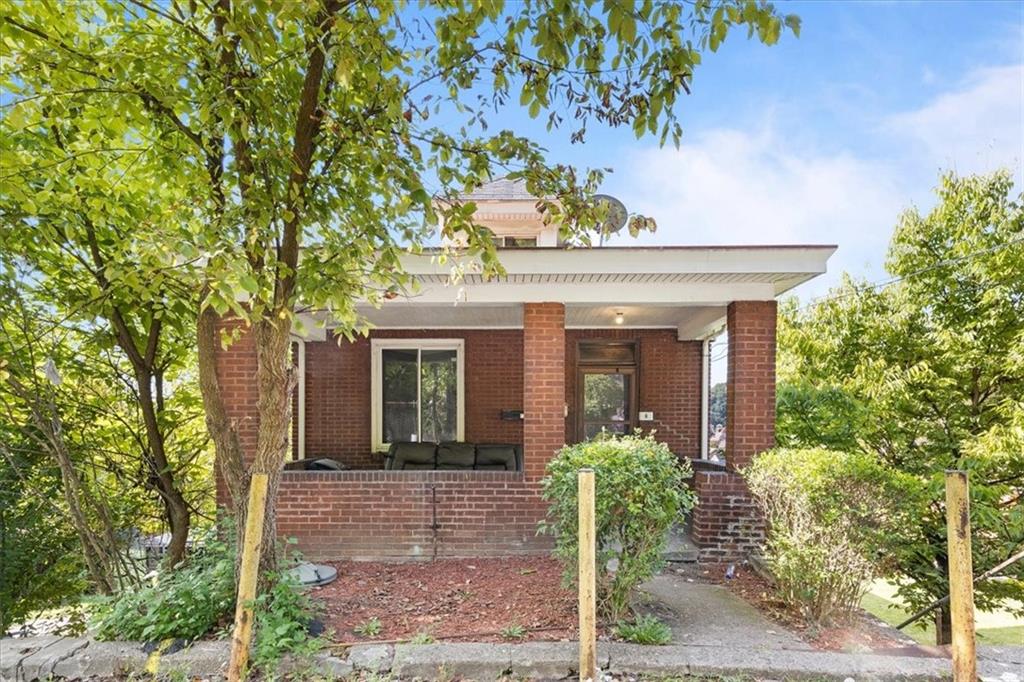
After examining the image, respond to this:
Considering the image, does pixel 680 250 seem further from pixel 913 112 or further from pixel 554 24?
pixel 913 112

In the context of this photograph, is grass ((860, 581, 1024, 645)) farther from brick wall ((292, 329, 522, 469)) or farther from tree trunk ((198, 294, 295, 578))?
tree trunk ((198, 294, 295, 578))

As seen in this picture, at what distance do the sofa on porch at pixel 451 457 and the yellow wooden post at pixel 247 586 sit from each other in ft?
16.0

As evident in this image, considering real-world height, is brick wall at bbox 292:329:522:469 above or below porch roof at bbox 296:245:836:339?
below

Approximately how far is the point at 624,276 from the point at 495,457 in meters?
3.97

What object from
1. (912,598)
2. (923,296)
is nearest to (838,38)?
(923,296)

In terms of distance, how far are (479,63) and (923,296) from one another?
8407 millimetres

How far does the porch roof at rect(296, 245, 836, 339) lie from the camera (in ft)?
15.6

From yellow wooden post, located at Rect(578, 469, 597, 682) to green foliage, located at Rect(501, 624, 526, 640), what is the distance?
67 cm

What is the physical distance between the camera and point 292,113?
3486 millimetres

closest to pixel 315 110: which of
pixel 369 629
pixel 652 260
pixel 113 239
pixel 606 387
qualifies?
pixel 113 239

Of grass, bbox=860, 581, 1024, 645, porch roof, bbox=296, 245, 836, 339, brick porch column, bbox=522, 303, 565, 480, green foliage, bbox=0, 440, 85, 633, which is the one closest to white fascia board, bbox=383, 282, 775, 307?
porch roof, bbox=296, 245, 836, 339

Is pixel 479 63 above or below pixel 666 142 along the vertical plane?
above

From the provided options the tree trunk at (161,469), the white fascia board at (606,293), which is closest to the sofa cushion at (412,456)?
the tree trunk at (161,469)

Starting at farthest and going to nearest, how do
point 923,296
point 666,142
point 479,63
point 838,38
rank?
point 923,296
point 838,38
point 479,63
point 666,142
